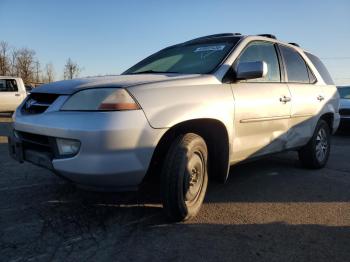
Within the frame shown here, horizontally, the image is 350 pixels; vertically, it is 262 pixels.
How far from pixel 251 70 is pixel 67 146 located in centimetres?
181

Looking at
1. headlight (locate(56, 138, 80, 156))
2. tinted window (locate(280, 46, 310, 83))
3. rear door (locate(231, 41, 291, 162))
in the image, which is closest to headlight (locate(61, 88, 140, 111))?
headlight (locate(56, 138, 80, 156))

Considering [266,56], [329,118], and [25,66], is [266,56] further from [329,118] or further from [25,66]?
[25,66]

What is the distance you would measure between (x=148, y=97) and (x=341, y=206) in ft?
7.71

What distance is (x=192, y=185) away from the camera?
3.36 metres

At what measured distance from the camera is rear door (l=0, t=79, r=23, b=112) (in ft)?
49.1

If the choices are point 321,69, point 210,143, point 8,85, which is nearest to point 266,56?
point 210,143

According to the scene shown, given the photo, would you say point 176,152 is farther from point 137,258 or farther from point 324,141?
point 324,141

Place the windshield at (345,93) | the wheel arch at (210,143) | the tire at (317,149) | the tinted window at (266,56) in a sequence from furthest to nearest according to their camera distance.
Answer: the windshield at (345,93)
the tire at (317,149)
the tinted window at (266,56)
the wheel arch at (210,143)

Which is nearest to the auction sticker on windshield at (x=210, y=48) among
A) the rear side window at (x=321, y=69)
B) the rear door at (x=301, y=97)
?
the rear door at (x=301, y=97)

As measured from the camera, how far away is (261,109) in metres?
3.97

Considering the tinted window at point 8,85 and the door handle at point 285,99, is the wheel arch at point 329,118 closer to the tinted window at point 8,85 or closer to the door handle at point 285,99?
the door handle at point 285,99

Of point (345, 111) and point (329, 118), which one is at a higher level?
point (329, 118)

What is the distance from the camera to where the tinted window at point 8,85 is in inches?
598

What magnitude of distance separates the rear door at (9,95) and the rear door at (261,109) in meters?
13.0
